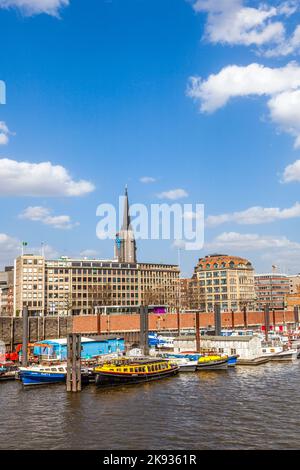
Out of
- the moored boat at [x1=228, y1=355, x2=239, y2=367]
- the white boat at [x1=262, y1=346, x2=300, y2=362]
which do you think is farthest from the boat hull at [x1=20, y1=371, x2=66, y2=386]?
the white boat at [x1=262, y1=346, x2=300, y2=362]

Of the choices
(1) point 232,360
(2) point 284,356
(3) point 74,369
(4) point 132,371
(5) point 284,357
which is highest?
(3) point 74,369

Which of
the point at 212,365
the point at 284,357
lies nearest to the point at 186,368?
the point at 212,365

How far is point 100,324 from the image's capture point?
115m

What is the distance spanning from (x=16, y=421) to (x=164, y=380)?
91.6 ft

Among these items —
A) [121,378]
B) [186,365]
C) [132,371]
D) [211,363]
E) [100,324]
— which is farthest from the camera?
[100,324]

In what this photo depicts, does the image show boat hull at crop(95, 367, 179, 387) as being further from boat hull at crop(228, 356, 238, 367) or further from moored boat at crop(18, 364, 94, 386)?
boat hull at crop(228, 356, 238, 367)

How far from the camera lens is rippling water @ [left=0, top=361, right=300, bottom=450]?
3997 centimetres

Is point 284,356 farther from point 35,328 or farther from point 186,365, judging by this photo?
point 35,328

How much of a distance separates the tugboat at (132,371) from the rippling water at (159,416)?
69.1 inches

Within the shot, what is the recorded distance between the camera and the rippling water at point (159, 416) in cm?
3997

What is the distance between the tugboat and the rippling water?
5.75 feet

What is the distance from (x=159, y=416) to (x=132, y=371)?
19.2 m

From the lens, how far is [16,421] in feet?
153
